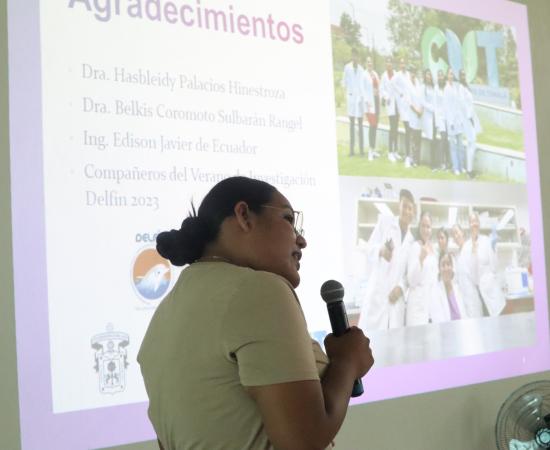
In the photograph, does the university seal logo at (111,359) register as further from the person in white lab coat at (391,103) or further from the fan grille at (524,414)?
the fan grille at (524,414)

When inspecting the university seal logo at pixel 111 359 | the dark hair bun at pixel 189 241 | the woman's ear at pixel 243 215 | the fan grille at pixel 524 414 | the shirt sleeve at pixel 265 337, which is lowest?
the fan grille at pixel 524 414

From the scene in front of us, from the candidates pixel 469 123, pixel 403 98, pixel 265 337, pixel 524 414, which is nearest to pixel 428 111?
pixel 403 98

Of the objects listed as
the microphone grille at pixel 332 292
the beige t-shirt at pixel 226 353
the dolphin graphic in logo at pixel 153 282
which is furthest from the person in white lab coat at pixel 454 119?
the beige t-shirt at pixel 226 353

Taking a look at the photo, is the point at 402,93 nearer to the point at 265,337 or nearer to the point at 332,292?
the point at 332,292

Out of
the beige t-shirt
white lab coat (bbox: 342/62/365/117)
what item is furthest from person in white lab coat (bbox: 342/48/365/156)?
the beige t-shirt

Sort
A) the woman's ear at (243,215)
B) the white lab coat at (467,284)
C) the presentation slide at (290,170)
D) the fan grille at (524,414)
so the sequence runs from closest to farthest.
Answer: the woman's ear at (243,215), the presentation slide at (290,170), the fan grille at (524,414), the white lab coat at (467,284)

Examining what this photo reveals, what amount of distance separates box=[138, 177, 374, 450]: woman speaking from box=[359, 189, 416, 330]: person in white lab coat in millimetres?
1659

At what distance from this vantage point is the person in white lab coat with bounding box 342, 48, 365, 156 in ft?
9.62

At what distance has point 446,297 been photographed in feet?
10.4

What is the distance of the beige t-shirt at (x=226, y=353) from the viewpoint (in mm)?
1094

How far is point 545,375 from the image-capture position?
11.6ft

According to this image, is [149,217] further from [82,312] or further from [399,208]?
[399,208]

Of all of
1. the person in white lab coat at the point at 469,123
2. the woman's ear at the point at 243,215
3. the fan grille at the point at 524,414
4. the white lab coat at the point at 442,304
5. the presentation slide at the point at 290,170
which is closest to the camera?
the woman's ear at the point at 243,215

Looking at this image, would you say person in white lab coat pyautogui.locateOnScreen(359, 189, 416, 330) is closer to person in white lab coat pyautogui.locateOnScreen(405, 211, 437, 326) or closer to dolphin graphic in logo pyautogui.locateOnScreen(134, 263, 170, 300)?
person in white lab coat pyautogui.locateOnScreen(405, 211, 437, 326)
